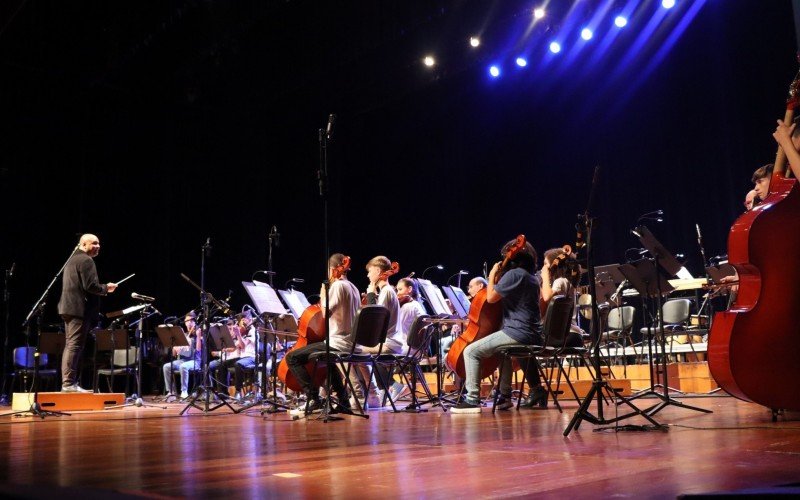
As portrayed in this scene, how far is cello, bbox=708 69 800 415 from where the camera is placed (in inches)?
138

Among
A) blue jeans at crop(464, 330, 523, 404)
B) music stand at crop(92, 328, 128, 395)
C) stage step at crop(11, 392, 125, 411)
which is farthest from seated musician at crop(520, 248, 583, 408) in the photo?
music stand at crop(92, 328, 128, 395)

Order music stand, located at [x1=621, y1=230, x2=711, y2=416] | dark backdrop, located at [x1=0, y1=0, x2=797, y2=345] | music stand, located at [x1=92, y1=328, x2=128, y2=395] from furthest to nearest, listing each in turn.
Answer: dark backdrop, located at [x1=0, y1=0, x2=797, y2=345]
music stand, located at [x1=92, y1=328, x2=128, y2=395]
music stand, located at [x1=621, y1=230, x2=711, y2=416]

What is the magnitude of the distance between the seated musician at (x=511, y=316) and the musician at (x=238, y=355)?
4.65 m

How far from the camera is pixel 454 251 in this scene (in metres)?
13.5

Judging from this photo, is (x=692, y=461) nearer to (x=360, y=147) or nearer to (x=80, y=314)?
(x=80, y=314)

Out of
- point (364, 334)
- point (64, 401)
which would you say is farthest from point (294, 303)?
point (64, 401)

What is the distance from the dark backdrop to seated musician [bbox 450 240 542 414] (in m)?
5.38

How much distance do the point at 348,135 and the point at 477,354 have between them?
933 cm

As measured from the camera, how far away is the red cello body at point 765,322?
11.5ft

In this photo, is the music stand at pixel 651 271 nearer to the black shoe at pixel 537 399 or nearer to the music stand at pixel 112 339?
the black shoe at pixel 537 399

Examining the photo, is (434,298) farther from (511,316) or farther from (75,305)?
(75,305)

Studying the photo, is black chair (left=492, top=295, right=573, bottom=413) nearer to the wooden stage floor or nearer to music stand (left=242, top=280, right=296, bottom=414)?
the wooden stage floor

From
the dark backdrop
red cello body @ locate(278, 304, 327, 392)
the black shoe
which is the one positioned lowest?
the black shoe

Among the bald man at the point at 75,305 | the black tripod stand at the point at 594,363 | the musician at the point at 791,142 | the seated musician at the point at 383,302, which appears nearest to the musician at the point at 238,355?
the bald man at the point at 75,305
